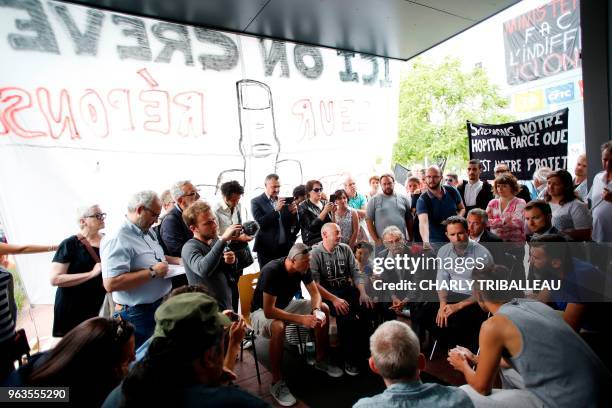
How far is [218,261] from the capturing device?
7.35 ft

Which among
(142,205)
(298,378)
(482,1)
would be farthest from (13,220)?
(482,1)

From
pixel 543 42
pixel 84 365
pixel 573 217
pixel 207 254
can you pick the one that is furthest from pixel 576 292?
pixel 543 42

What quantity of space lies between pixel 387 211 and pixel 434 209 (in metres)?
0.53

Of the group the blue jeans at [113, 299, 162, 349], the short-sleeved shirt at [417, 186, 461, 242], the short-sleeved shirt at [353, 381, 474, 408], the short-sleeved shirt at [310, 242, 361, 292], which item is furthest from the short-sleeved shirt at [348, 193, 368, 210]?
the short-sleeved shirt at [353, 381, 474, 408]

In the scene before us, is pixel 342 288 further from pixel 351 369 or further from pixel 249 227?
pixel 249 227

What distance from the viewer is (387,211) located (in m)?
3.96

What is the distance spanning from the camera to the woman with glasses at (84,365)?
1072 mm

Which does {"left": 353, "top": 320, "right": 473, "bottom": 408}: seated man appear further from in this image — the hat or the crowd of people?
the hat

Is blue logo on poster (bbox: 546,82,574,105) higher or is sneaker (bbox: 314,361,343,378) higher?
blue logo on poster (bbox: 546,82,574,105)

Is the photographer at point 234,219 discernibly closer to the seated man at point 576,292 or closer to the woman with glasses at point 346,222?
the woman with glasses at point 346,222

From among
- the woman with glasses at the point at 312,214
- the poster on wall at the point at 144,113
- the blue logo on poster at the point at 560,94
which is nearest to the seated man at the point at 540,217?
the woman with glasses at the point at 312,214

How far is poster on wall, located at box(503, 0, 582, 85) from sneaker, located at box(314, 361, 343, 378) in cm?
1331

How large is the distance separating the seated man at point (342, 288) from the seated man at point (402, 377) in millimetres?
1721

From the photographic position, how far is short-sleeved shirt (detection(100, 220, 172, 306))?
1987mm
